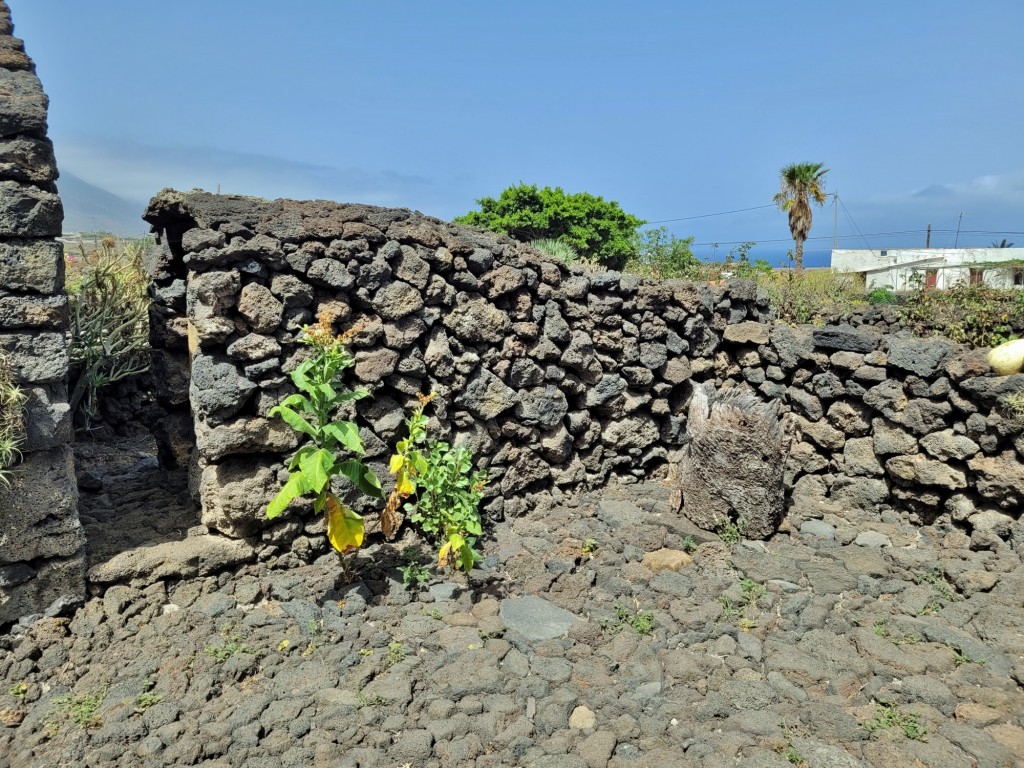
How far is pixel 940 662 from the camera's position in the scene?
414cm

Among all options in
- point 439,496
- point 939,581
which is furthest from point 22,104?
point 939,581

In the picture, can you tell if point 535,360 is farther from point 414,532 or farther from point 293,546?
point 293,546

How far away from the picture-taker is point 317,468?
4238 millimetres

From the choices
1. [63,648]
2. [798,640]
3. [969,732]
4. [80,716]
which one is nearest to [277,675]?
[80,716]

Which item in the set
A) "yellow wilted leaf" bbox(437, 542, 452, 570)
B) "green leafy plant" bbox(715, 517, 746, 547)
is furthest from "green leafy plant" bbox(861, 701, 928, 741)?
"yellow wilted leaf" bbox(437, 542, 452, 570)

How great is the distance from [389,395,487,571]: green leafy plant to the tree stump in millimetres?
1896

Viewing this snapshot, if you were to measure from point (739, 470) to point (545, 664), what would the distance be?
249 centimetres

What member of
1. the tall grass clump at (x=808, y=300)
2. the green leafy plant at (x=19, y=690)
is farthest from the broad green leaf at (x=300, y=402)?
the tall grass clump at (x=808, y=300)

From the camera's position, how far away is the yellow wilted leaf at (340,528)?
14.8ft

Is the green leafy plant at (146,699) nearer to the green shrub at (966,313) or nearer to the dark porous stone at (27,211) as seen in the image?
the dark porous stone at (27,211)

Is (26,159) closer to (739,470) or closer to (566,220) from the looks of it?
(739,470)

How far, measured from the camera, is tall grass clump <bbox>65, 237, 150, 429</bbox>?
7.45m

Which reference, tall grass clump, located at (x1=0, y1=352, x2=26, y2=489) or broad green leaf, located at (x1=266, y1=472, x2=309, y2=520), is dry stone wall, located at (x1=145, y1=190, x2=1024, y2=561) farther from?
tall grass clump, located at (x1=0, y1=352, x2=26, y2=489)

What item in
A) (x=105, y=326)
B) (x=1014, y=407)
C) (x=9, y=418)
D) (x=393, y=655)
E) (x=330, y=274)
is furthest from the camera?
(x=105, y=326)
